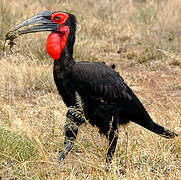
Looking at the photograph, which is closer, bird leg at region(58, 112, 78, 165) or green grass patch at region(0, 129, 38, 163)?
green grass patch at region(0, 129, 38, 163)

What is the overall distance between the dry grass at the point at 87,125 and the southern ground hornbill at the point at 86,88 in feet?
0.56

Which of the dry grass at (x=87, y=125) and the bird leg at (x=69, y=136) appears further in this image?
the bird leg at (x=69, y=136)

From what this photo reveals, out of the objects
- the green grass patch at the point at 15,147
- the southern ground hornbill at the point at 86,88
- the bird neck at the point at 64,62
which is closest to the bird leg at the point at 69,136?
the southern ground hornbill at the point at 86,88

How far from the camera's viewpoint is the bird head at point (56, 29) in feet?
12.6

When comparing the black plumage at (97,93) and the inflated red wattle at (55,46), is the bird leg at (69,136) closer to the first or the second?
the black plumage at (97,93)

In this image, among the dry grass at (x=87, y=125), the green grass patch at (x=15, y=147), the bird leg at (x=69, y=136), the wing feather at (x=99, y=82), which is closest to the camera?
the dry grass at (x=87, y=125)

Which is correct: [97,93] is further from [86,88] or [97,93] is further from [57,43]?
[57,43]

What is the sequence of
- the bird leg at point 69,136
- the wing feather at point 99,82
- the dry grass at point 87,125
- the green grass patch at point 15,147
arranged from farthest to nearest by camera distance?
1. the bird leg at point 69,136
2. the wing feather at point 99,82
3. the green grass patch at point 15,147
4. the dry grass at point 87,125

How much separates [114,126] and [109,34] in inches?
213

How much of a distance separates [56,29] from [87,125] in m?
0.98

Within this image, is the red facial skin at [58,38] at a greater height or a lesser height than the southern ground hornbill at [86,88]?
greater

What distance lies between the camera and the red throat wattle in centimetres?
382

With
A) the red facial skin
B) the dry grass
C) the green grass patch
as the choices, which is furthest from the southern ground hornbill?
the green grass patch

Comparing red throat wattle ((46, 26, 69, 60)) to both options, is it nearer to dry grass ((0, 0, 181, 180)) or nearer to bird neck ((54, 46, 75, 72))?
bird neck ((54, 46, 75, 72))
